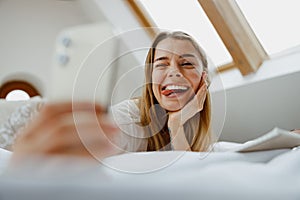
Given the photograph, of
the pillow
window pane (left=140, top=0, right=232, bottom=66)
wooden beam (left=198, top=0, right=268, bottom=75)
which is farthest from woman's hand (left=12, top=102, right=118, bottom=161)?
window pane (left=140, top=0, right=232, bottom=66)

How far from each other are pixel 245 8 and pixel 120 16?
78cm

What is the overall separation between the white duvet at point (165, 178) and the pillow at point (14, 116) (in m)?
0.89

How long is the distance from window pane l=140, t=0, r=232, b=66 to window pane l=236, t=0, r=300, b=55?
17 centimetres

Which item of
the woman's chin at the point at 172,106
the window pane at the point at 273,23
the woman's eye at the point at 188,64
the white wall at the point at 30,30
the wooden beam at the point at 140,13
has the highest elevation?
the white wall at the point at 30,30

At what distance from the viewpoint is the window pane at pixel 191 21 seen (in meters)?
1.84

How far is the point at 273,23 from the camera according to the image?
1.74 metres

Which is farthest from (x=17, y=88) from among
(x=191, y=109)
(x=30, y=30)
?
(x=191, y=109)

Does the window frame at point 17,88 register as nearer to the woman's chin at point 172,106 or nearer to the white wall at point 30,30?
the white wall at point 30,30

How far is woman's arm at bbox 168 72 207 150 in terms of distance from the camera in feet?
2.32

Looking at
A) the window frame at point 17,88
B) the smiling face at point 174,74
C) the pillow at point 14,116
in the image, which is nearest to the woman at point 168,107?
the smiling face at point 174,74

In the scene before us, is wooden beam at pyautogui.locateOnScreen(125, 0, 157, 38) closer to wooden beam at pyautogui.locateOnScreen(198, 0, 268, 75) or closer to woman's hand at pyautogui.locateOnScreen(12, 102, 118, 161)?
wooden beam at pyautogui.locateOnScreen(198, 0, 268, 75)

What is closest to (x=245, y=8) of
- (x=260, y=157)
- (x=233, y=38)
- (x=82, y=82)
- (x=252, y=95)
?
(x=233, y=38)

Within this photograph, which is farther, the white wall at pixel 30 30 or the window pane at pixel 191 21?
the white wall at pixel 30 30

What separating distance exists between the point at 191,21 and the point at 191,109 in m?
1.38
